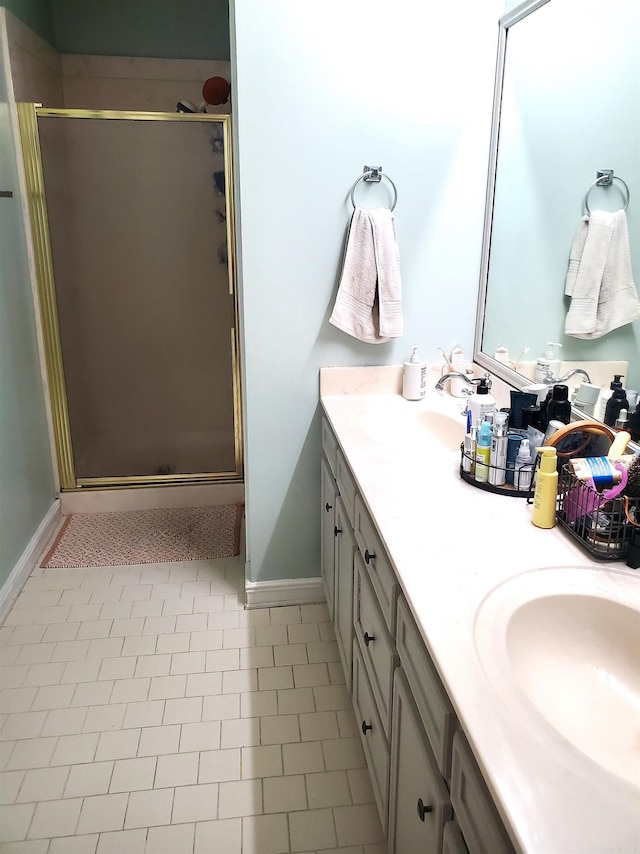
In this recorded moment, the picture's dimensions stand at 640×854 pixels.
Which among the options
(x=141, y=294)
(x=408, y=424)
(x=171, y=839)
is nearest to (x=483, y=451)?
(x=408, y=424)

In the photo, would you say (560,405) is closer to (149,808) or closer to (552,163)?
(552,163)

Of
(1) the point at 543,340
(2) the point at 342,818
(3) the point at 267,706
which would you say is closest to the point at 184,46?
(1) the point at 543,340

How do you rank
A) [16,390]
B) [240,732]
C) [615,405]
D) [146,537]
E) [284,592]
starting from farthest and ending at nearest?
[146,537] < [16,390] < [284,592] < [240,732] < [615,405]

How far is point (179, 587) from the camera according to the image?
8.29ft

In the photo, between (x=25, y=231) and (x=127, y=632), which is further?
(x=25, y=231)

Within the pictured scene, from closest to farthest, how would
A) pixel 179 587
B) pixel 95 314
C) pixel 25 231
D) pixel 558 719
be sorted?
1. pixel 558 719
2. pixel 179 587
3. pixel 25 231
4. pixel 95 314

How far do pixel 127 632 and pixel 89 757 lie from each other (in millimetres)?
542

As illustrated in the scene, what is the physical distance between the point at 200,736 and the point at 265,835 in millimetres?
363

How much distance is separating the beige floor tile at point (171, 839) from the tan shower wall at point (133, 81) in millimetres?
2918

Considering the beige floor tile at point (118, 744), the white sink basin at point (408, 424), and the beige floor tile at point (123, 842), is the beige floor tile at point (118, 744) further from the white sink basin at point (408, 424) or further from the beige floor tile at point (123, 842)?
the white sink basin at point (408, 424)

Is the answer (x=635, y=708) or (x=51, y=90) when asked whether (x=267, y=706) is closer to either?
(x=635, y=708)

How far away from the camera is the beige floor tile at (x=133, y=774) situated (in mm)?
1663

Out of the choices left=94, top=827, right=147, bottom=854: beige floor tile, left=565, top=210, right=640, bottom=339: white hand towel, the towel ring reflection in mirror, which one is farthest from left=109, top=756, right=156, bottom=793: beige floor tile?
the towel ring reflection in mirror

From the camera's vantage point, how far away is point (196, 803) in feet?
5.31
